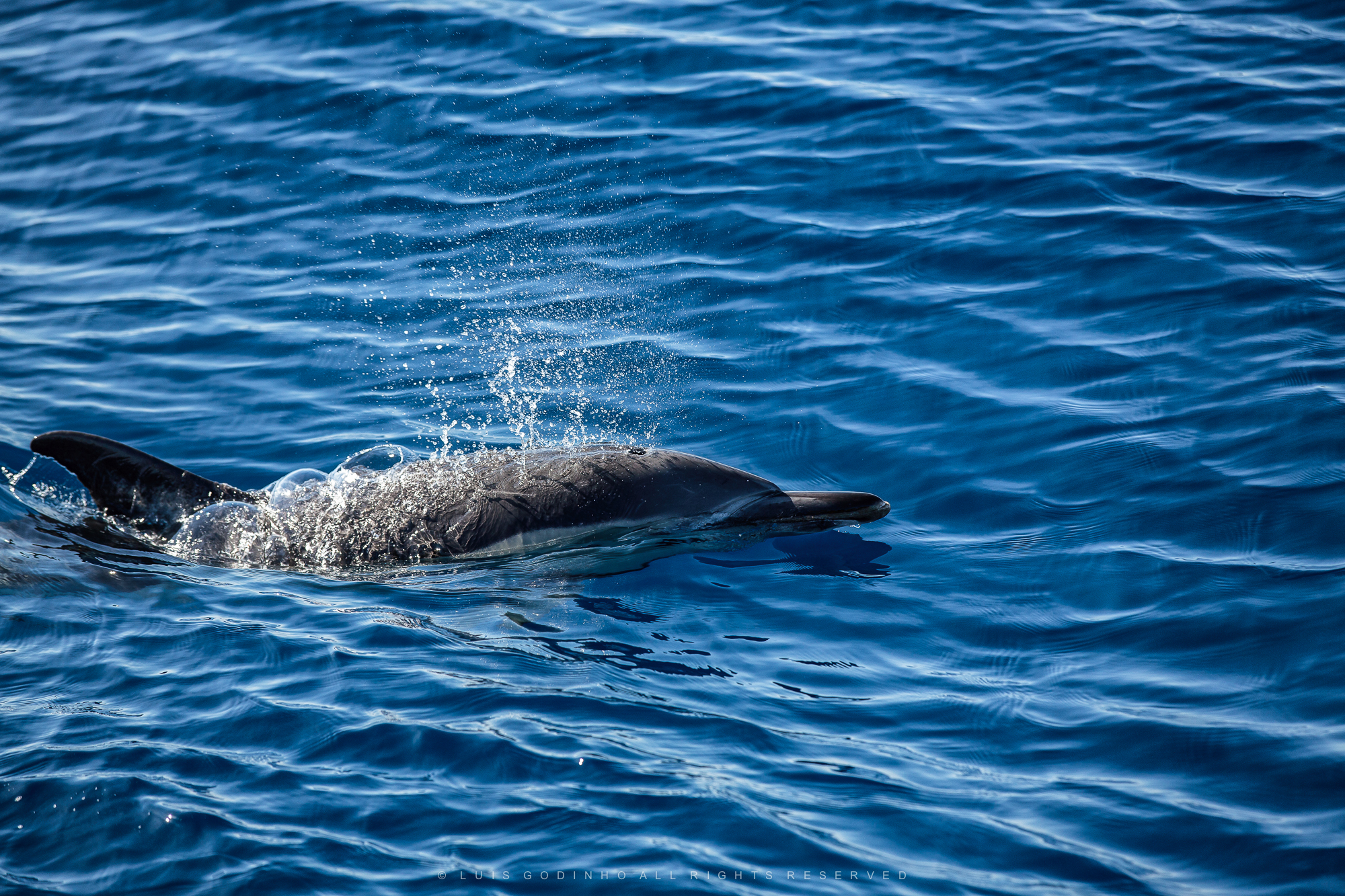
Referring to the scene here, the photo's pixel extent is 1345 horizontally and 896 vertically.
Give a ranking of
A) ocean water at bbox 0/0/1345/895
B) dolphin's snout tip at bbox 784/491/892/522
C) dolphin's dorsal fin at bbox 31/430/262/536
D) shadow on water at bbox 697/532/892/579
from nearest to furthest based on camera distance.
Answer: ocean water at bbox 0/0/1345/895 < shadow on water at bbox 697/532/892/579 < dolphin's snout tip at bbox 784/491/892/522 < dolphin's dorsal fin at bbox 31/430/262/536

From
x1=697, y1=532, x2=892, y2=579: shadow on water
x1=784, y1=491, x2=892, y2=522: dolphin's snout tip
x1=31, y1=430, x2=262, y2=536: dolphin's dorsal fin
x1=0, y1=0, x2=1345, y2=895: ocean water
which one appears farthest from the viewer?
x1=31, y1=430, x2=262, y2=536: dolphin's dorsal fin

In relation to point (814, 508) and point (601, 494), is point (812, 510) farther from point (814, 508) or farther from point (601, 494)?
point (601, 494)

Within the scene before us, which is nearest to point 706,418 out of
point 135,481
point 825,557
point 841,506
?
point 841,506

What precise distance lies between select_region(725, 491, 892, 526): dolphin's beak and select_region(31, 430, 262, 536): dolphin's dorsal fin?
349cm

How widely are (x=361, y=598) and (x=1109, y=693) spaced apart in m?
4.03

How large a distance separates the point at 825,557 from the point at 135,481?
175 inches

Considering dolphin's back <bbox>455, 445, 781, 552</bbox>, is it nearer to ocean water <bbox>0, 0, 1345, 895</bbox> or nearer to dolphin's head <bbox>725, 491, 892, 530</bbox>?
dolphin's head <bbox>725, 491, 892, 530</bbox>

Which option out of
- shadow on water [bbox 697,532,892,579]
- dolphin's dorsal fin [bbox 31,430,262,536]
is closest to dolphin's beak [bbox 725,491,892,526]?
shadow on water [bbox 697,532,892,579]

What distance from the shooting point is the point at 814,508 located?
23.2 ft

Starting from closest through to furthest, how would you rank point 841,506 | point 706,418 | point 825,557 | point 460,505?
1. point 825,557
2. point 841,506
3. point 460,505
4. point 706,418

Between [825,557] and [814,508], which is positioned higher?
[814,508]

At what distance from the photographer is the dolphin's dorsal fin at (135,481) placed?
750 centimetres

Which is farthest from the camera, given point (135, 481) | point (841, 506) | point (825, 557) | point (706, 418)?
point (706, 418)

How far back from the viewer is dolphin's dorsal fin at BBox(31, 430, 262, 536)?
7496 mm
